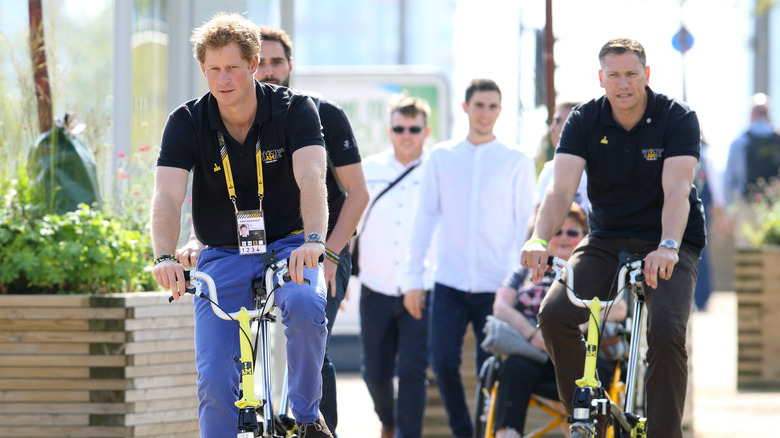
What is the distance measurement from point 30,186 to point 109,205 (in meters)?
0.53

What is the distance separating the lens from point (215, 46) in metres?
5.26

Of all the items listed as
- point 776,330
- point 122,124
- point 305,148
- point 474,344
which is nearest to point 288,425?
point 305,148

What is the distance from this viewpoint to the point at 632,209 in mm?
6285

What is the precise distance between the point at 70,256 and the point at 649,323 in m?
3.13

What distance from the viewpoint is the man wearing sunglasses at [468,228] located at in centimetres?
822

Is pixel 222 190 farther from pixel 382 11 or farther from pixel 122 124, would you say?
pixel 382 11

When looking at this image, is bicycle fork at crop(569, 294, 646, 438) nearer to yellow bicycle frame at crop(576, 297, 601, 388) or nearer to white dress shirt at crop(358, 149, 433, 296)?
yellow bicycle frame at crop(576, 297, 601, 388)

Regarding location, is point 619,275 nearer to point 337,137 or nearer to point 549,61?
point 337,137

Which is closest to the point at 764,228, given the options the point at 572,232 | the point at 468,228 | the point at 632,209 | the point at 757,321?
the point at 757,321

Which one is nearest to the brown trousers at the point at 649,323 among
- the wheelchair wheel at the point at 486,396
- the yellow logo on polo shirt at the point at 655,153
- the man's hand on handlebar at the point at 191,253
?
the yellow logo on polo shirt at the point at 655,153

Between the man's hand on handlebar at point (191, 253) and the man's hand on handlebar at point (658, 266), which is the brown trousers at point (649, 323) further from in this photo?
the man's hand on handlebar at point (191, 253)

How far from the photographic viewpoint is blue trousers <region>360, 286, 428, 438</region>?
8328mm

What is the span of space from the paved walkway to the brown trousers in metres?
3.16

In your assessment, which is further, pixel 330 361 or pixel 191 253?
pixel 330 361
